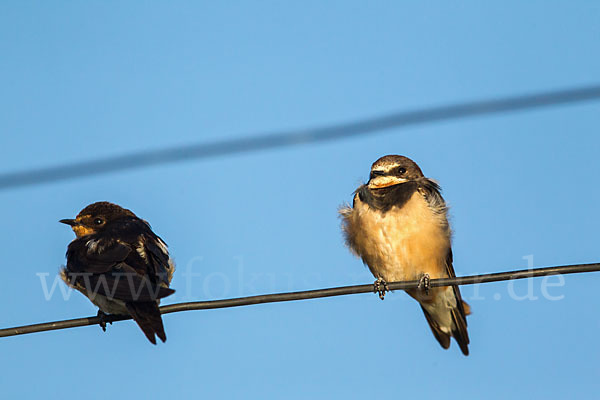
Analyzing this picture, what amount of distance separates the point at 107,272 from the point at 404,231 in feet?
7.49

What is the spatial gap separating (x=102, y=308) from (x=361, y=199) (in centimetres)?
222

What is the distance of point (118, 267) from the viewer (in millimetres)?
6062

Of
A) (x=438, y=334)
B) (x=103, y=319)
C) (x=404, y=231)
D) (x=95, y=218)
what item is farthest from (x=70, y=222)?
(x=438, y=334)

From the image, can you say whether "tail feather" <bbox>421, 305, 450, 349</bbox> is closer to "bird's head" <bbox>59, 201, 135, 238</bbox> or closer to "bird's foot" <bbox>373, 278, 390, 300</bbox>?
"bird's foot" <bbox>373, 278, 390, 300</bbox>

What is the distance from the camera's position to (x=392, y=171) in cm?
708

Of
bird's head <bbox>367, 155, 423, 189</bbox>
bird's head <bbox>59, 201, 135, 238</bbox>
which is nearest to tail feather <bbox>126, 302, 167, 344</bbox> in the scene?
bird's head <bbox>59, 201, 135, 238</bbox>

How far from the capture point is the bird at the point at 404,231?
6566mm

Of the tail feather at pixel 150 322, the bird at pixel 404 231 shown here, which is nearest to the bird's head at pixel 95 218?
the tail feather at pixel 150 322

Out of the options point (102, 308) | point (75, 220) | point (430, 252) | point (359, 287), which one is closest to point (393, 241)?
point (430, 252)

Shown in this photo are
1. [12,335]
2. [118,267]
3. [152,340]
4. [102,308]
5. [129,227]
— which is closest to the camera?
[12,335]

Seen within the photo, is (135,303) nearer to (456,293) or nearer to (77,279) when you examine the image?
(77,279)

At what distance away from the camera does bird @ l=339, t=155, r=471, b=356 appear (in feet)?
21.5

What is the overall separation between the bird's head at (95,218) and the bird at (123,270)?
0.02 meters

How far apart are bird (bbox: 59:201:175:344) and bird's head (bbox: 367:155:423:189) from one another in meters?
1.83
